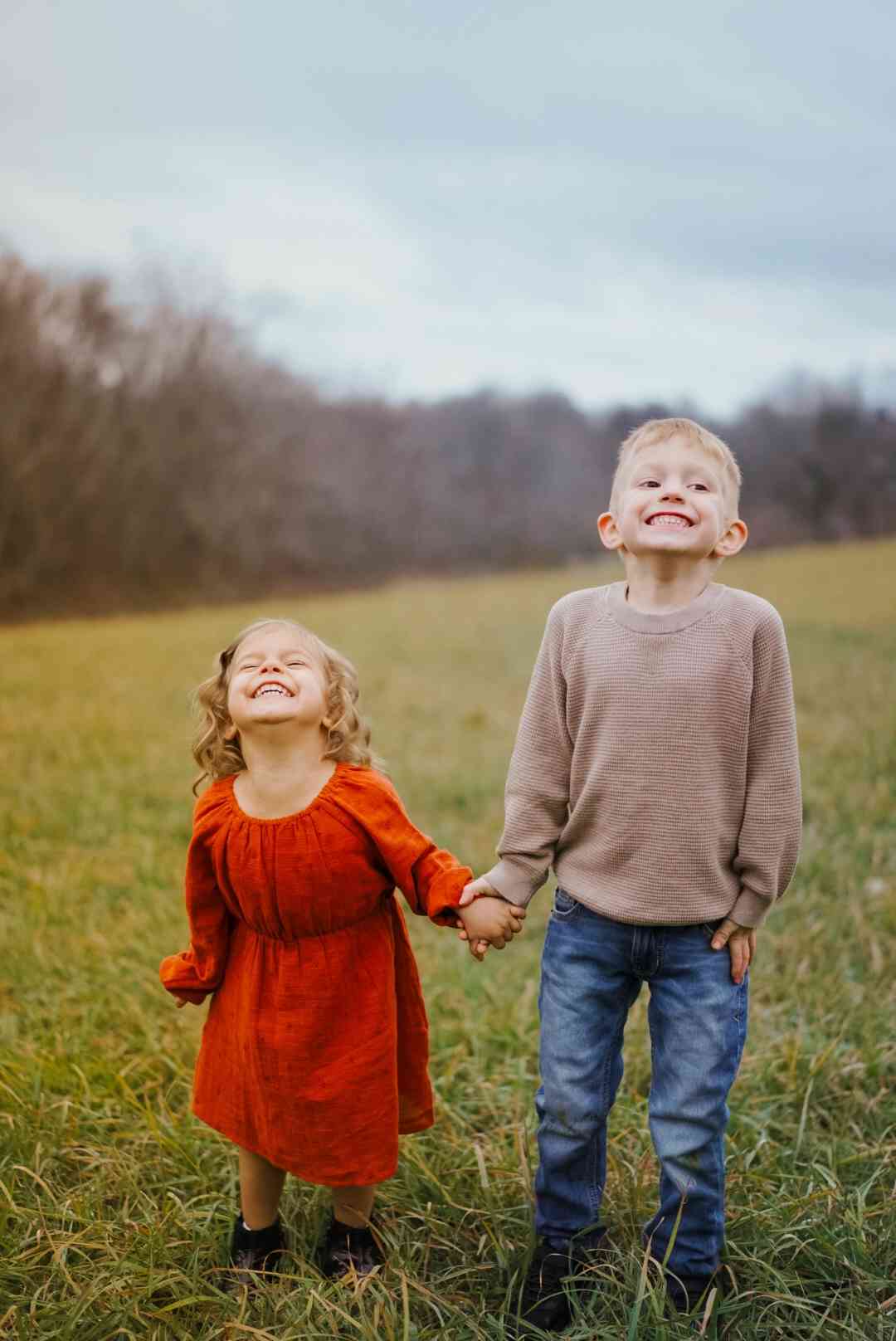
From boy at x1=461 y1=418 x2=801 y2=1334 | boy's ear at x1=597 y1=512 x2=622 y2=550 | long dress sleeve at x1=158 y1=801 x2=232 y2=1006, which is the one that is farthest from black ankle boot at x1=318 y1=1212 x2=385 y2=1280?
boy's ear at x1=597 y1=512 x2=622 y2=550

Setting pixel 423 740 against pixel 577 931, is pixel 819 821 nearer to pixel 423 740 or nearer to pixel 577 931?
pixel 423 740

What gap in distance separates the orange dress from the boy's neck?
531 millimetres

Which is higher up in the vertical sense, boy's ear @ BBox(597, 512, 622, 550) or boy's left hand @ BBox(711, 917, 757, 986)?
boy's ear @ BBox(597, 512, 622, 550)

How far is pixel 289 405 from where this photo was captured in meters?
16.6

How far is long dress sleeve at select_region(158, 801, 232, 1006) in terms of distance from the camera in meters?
1.87

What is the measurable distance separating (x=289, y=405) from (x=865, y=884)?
563 inches

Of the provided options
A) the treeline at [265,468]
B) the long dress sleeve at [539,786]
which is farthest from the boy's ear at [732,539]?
the treeline at [265,468]

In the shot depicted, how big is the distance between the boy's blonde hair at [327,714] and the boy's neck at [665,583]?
0.53 m

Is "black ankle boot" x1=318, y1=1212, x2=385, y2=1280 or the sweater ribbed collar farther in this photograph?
"black ankle boot" x1=318, y1=1212, x2=385, y2=1280

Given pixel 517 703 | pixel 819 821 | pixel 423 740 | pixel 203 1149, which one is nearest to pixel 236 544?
pixel 517 703

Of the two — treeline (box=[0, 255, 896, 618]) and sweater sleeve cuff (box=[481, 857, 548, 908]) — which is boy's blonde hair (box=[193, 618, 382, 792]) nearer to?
sweater sleeve cuff (box=[481, 857, 548, 908])

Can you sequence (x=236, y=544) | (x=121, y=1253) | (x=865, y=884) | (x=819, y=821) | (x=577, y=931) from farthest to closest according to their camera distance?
(x=236, y=544) → (x=819, y=821) → (x=865, y=884) → (x=121, y=1253) → (x=577, y=931)

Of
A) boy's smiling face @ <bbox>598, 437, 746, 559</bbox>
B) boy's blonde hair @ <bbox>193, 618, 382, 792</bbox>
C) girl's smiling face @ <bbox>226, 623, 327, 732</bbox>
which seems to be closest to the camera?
boy's smiling face @ <bbox>598, 437, 746, 559</bbox>

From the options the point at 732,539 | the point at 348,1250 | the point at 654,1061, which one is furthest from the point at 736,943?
the point at 348,1250
